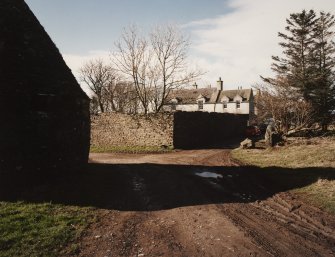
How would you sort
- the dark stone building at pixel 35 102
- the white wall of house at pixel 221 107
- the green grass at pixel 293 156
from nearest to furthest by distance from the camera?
1. the dark stone building at pixel 35 102
2. the green grass at pixel 293 156
3. the white wall of house at pixel 221 107

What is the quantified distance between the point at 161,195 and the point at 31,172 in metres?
4.31

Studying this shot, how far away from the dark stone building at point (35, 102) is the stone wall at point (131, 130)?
1132cm

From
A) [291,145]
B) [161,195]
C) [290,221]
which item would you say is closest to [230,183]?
[161,195]

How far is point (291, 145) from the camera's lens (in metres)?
20.2

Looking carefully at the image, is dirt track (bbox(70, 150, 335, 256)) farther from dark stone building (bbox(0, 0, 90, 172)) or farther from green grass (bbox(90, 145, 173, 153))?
green grass (bbox(90, 145, 173, 153))

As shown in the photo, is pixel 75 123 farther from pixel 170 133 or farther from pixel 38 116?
pixel 170 133

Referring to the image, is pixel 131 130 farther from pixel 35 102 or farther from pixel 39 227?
pixel 39 227

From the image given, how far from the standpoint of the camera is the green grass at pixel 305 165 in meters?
10.1

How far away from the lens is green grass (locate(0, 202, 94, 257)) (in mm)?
6160

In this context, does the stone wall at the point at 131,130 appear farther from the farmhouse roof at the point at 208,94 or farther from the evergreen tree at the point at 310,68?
the farmhouse roof at the point at 208,94

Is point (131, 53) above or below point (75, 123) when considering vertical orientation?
above

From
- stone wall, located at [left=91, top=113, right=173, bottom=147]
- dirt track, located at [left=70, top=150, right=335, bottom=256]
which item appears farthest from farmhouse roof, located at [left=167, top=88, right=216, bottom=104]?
dirt track, located at [left=70, top=150, right=335, bottom=256]

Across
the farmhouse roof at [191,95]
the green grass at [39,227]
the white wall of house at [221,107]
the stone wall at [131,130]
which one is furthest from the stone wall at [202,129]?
the farmhouse roof at [191,95]

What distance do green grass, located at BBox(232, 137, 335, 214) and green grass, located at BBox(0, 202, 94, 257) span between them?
6.97 metres
